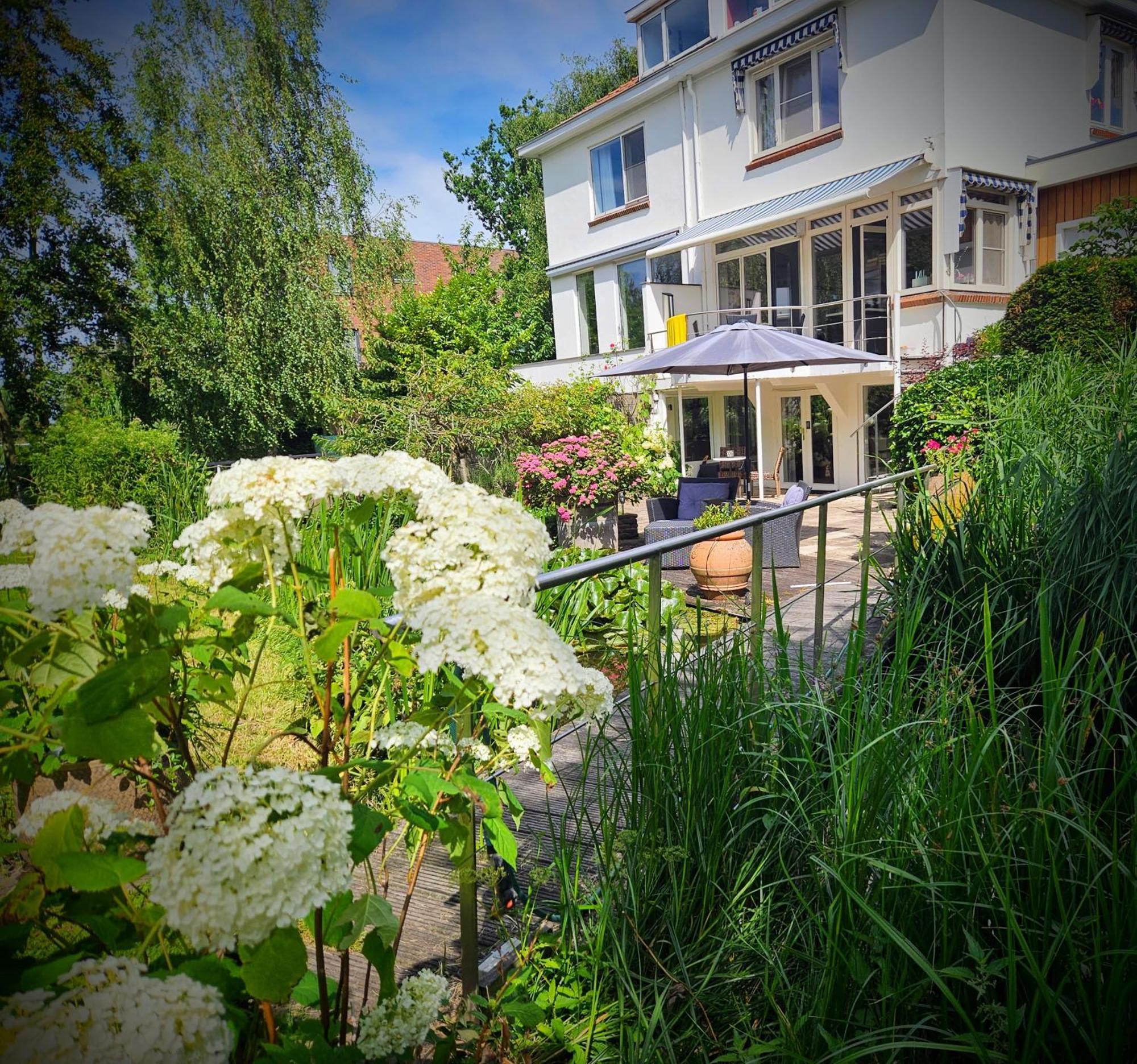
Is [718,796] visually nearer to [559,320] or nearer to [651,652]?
[651,652]

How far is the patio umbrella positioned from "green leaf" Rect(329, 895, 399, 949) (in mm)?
7212

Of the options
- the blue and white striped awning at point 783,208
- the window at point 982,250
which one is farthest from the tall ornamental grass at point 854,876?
the window at point 982,250

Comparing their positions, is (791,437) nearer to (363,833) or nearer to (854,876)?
(854,876)

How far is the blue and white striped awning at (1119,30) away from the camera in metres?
12.8

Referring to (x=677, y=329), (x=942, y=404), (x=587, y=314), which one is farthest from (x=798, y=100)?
(x=942, y=404)

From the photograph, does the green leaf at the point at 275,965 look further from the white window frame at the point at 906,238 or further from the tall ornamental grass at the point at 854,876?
the white window frame at the point at 906,238

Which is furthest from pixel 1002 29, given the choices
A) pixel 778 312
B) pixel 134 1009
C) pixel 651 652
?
pixel 134 1009

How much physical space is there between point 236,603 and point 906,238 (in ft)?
43.9

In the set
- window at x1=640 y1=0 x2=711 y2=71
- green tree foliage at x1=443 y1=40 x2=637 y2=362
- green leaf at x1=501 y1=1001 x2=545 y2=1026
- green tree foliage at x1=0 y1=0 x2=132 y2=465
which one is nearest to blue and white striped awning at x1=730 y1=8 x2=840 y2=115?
window at x1=640 y1=0 x2=711 y2=71

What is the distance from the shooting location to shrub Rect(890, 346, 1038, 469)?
739 centimetres

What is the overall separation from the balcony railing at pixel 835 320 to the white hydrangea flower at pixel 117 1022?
11904 mm

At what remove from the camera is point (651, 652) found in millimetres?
1907

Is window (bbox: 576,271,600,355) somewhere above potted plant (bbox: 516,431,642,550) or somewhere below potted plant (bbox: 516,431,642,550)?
above

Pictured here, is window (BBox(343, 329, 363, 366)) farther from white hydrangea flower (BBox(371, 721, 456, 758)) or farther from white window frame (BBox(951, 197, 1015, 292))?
white hydrangea flower (BBox(371, 721, 456, 758))
